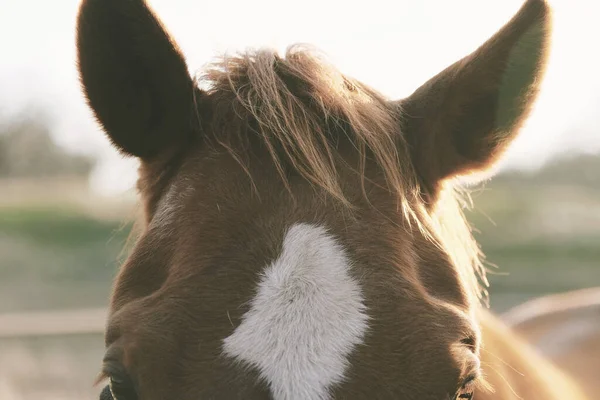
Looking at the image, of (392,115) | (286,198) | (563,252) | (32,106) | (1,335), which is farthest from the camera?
(32,106)

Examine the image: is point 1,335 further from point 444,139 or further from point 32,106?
point 32,106

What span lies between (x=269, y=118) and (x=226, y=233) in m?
0.33

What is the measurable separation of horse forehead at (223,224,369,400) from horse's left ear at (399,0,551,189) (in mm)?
501

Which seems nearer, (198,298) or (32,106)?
(198,298)

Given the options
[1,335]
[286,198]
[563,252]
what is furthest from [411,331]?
[563,252]

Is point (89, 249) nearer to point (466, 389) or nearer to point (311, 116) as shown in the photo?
point (311, 116)

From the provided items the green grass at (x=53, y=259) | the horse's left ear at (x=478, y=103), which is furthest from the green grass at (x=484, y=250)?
the horse's left ear at (x=478, y=103)

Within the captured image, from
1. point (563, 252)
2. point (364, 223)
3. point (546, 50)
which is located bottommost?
point (563, 252)

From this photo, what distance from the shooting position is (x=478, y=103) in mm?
1858

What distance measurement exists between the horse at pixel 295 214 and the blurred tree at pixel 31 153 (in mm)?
17728

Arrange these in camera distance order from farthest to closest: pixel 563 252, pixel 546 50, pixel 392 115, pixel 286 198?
1. pixel 563 252
2. pixel 392 115
3. pixel 546 50
4. pixel 286 198

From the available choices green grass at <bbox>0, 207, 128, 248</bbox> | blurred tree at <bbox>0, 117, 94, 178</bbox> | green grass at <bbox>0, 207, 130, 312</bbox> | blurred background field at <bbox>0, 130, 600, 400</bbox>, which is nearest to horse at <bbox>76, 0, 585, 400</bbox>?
blurred background field at <bbox>0, 130, 600, 400</bbox>

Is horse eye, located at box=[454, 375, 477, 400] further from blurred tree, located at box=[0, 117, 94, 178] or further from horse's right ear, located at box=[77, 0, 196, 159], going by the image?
blurred tree, located at box=[0, 117, 94, 178]

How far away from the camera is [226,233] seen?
161 centimetres
